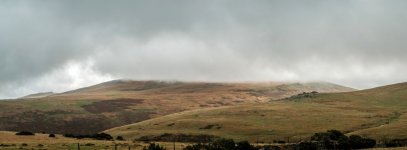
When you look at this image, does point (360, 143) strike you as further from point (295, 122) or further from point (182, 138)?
point (295, 122)

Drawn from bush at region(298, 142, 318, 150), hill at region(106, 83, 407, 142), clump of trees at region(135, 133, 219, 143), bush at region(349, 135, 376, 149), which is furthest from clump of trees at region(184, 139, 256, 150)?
clump of trees at region(135, 133, 219, 143)

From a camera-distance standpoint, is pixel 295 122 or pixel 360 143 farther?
pixel 295 122

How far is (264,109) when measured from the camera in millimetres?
166625

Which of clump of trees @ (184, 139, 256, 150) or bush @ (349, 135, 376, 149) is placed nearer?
clump of trees @ (184, 139, 256, 150)

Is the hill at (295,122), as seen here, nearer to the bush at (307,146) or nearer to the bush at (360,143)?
the bush at (360,143)

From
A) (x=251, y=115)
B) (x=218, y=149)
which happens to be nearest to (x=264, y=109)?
(x=251, y=115)

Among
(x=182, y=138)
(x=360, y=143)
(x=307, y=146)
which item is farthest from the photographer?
(x=182, y=138)

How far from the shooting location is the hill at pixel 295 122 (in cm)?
11481

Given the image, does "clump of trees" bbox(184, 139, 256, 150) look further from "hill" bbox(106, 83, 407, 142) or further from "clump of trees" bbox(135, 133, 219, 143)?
"clump of trees" bbox(135, 133, 219, 143)

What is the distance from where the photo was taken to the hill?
11481cm

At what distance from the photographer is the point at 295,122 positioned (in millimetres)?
135000

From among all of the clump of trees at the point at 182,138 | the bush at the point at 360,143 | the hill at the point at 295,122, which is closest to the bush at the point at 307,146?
the bush at the point at 360,143

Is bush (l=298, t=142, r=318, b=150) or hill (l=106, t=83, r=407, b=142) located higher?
hill (l=106, t=83, r=407, b=142)

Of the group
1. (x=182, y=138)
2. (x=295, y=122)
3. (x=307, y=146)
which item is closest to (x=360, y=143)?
(x=307, y=146)
